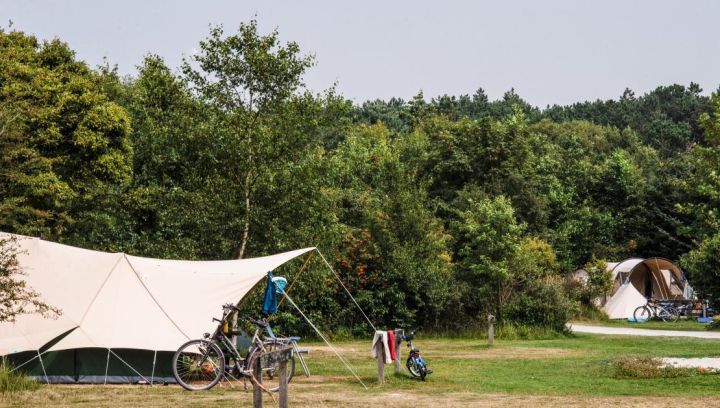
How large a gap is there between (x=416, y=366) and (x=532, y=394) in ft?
8.88

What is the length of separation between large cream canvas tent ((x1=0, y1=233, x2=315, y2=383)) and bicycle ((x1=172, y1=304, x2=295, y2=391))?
3.22ft

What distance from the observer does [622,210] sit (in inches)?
1938

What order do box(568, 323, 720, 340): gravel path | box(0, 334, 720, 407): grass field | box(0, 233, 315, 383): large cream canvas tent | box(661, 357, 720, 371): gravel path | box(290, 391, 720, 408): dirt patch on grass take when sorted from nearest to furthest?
box(290, 391, 720, 408): dirt patch on grass, box(0, 334, 720, 407): grass field, box(0, 233, 315, 383): large cream canvas tent, box(661, 357, 720, 371): gravel path, box(568, 323, 720, 340): gravel path

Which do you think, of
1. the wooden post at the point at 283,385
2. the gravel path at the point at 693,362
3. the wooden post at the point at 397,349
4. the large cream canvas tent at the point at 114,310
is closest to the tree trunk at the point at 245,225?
the large cream canvas tent at the point at 114,310

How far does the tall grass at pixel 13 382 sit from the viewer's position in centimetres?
1423

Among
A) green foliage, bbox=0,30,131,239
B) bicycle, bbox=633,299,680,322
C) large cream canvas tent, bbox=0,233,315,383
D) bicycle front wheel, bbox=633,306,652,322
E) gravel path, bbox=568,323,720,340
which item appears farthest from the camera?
bicycle front wheel, bbox=633,306,652,322

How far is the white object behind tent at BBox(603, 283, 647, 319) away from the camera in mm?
39906

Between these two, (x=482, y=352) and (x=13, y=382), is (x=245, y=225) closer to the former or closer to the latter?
(x=482, y=352)

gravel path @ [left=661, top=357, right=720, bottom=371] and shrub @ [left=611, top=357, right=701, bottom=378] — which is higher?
gravel path @ [left=661, top=357, right=720, bottom=371]

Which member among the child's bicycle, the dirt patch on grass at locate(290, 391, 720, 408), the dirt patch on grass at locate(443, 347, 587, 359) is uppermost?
the dirt patch on grass at locate(443, 347, 587, 359)

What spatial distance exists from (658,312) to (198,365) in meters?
27.2

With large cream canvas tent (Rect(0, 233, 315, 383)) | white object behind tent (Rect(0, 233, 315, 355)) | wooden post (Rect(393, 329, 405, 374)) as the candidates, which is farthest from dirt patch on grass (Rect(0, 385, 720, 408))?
wooden post (Rect(393, 329, 405, 374))

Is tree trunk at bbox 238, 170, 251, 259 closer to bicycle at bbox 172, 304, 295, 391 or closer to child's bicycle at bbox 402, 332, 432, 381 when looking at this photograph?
bicycle at bbox 172, 304, 295, 391

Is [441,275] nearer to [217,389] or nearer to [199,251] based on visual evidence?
[199,251]
